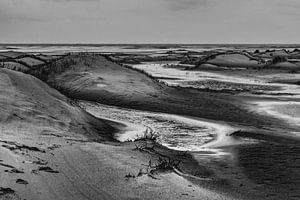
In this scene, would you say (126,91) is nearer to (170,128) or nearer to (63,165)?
(170,128)

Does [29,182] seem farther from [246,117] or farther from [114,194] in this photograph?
[246,117]

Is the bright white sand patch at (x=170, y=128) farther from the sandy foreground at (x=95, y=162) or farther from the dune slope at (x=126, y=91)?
the dune slope at (x=126, y=91)

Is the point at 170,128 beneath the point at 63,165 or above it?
beneath

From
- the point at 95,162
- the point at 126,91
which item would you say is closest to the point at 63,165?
the point at 95,162

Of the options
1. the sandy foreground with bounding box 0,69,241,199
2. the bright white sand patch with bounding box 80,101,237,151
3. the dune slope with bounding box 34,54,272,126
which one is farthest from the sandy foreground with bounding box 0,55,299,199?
the dune slope with bounding box 34,54,272,126

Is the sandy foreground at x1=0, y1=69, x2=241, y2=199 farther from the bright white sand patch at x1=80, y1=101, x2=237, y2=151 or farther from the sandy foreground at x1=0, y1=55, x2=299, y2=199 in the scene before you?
the bright white sand patch at x1=80, y1=101, x2=237, y2=151

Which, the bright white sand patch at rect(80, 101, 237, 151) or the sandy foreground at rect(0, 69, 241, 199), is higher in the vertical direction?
the sandy foreground at rect(0, 69, 241, 199)

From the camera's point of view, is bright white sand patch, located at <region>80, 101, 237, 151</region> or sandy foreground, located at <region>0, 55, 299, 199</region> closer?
sandy foreground, located at <region>0, 55, 299, 199</region>

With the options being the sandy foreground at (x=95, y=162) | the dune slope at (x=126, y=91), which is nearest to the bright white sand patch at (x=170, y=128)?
the sandy foreground at (x=95, y=162)
